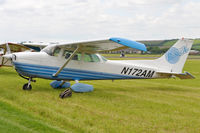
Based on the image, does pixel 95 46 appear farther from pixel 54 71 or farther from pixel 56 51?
pixel 54 71

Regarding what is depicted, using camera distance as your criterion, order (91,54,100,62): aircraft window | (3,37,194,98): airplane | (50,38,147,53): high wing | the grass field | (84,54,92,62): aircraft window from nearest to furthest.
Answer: the grass field, (50,38,147,53): high wing, (3,37,194,98): airplane, (84,54,92,62): aircraft window, (91,54,100,62): aircraft window

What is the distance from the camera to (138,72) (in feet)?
34.9

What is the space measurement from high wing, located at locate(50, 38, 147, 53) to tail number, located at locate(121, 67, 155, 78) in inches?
70.4

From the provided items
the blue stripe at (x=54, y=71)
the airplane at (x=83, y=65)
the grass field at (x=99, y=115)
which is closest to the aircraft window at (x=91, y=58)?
the airplane at (x=83, y=65)

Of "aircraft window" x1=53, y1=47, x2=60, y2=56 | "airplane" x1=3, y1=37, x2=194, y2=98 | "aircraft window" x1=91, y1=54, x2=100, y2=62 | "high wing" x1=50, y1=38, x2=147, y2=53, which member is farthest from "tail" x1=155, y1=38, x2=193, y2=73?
"aircraft window" x1=53, y1=47, x2=60, y2=56

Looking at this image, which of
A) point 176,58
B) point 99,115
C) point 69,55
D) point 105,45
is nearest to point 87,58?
point 69,55

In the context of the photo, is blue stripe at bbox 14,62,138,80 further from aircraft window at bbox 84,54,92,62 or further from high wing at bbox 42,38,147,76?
aircraft window at bbox 84,54,92,62

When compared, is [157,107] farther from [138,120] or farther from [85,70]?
[85,70]

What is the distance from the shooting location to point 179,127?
4.98 m

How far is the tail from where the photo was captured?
11.0 meters

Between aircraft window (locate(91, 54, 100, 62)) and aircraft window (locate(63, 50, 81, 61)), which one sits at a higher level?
aircraft window (locate(63, 50, 81, 61))

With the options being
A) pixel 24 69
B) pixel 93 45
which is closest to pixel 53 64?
pixel 24 69

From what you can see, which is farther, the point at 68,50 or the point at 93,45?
the point at 68,50

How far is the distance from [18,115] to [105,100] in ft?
10.4
